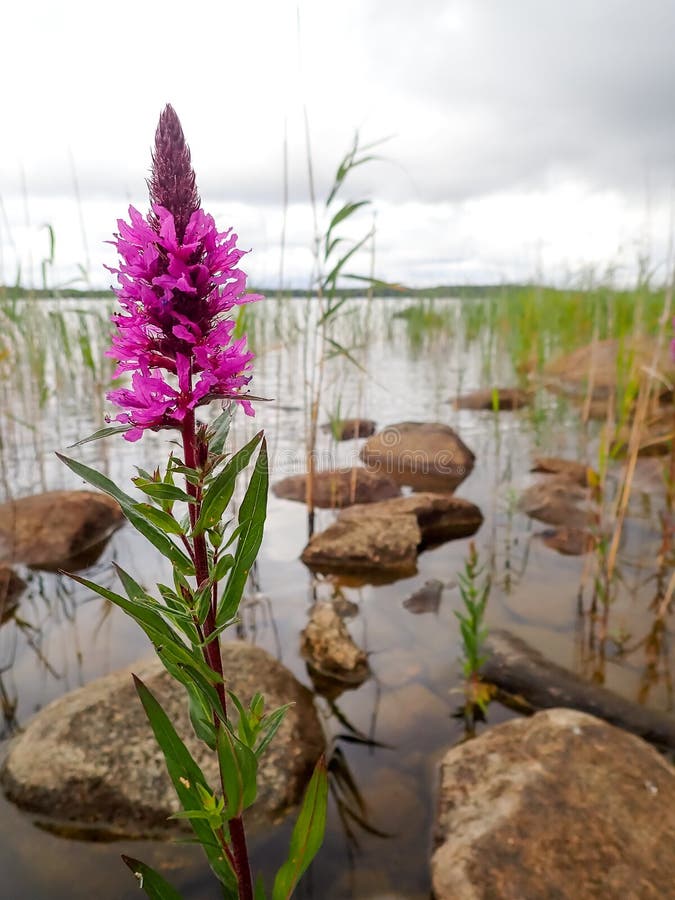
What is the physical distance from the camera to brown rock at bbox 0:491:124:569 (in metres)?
4.30

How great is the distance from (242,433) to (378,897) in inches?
179

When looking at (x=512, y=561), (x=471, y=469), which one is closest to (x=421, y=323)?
(x=471, y=469)

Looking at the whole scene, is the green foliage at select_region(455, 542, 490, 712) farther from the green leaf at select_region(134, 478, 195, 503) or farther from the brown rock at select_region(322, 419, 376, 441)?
the brown rock at select_region(322, 419, 376, 441)

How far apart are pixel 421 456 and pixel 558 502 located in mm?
1697

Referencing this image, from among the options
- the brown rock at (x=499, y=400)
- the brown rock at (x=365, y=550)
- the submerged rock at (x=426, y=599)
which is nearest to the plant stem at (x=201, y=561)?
the submerged rock at (x=426, y=599)

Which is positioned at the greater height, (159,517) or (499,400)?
(159,517)

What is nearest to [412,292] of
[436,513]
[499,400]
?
[436,513]

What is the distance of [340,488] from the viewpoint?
17.4ft

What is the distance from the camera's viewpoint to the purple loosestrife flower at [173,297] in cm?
99

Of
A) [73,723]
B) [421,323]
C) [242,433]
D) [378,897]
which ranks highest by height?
[421,323]

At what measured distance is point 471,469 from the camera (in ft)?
20.5

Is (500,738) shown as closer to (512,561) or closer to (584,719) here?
(584,719)

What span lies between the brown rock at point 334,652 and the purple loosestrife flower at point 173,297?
2209 mm

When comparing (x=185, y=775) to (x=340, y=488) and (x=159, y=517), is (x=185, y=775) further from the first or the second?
(x=340, y=488)
